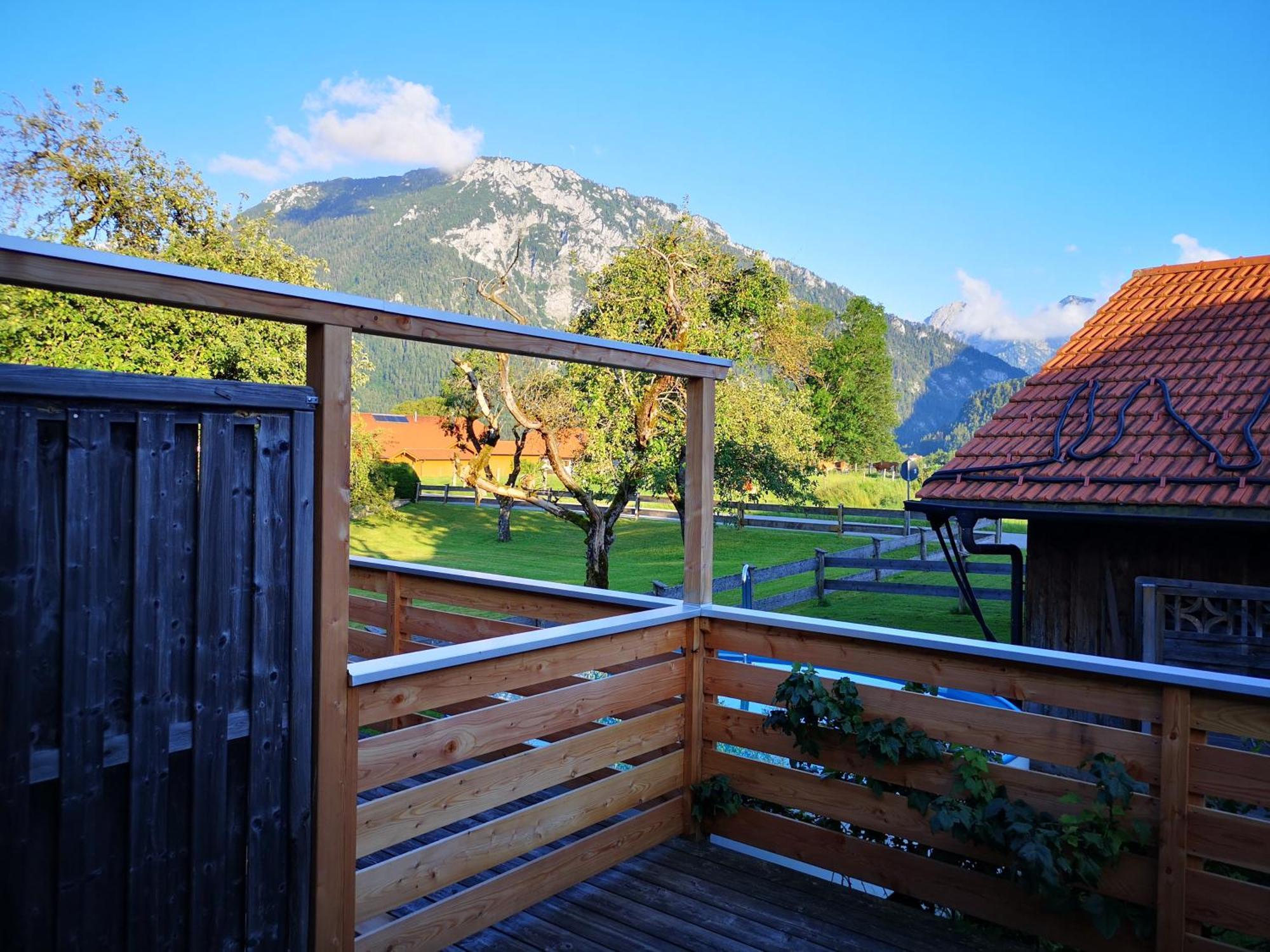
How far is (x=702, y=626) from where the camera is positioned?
4234mm

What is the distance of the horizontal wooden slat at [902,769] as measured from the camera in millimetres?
3141

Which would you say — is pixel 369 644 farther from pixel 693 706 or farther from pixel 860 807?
pixel 860 807

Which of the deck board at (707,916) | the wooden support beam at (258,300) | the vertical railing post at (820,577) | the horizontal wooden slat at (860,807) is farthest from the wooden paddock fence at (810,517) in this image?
the wooden support beam at (258,300)

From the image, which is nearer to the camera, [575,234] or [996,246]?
[575,234]

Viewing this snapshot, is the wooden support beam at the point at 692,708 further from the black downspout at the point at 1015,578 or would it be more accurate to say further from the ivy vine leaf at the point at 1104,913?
the black downspout at the point at 1015,578

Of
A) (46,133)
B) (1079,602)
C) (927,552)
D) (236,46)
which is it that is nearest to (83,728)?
(1079,602)

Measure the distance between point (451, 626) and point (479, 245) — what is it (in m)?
101

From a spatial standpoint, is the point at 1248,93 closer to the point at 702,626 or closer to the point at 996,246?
the point at 996,246

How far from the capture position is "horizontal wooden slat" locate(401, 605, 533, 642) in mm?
4863

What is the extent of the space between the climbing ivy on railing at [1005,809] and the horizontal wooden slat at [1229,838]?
0.15 meters

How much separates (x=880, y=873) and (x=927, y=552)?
Result: 47.6ft

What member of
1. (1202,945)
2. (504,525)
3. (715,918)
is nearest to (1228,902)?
(1202,945)

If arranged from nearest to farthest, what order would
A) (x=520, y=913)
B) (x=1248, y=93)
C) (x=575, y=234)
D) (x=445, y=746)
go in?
(x=445, y=746) → (x=520, y=913) → (x=1248, y=93) → (x=575, y=234)

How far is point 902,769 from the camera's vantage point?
11.5 feet
